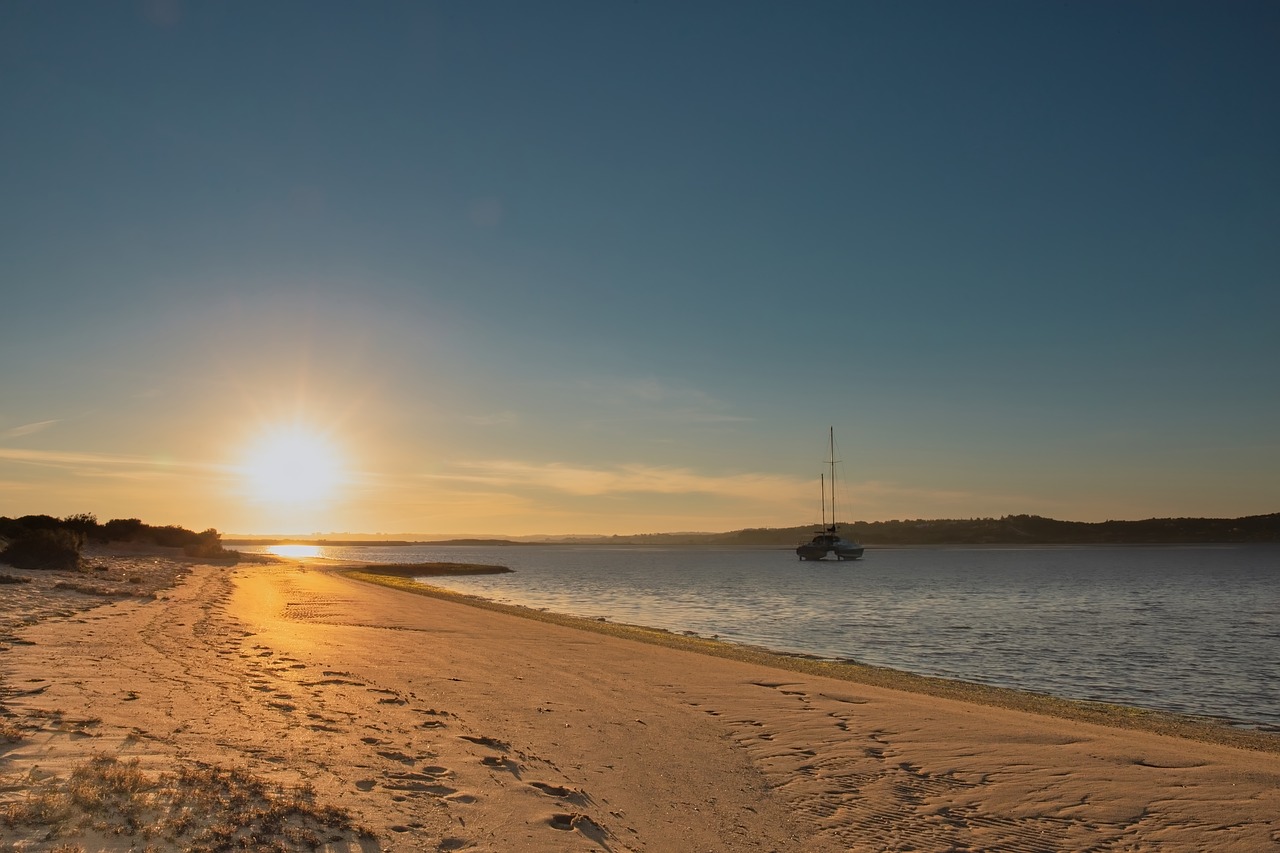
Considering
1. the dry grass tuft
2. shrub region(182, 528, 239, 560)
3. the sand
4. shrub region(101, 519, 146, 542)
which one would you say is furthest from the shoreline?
shrub region(182, 528, 239, 560)

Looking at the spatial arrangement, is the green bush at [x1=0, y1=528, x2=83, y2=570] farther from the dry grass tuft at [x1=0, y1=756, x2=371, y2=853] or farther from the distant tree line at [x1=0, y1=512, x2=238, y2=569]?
the dry grass tuft at [x1=0, y1=756, x2=371, y2=853]

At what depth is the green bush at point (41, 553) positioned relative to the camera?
35.0 m

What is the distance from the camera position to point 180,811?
6352mm

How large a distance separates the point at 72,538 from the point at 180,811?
43657 millimetres

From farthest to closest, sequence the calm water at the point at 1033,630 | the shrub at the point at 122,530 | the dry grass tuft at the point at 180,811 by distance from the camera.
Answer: the shrub at the point at 122,530 < the calm water at the point at 1033,630 < the dry grass tuft at the point at 180,811

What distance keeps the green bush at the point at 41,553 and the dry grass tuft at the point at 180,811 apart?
34954mm

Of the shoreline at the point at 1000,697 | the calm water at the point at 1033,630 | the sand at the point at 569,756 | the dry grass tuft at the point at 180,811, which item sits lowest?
the calm water at the point at 1033,630

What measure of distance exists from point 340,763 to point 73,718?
120 inches

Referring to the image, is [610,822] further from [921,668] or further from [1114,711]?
[921,668]

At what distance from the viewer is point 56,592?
80.1 ft

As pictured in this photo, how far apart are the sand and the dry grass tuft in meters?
0.04

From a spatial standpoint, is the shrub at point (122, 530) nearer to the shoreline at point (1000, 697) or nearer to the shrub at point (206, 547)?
the shrub at point (206, 547)

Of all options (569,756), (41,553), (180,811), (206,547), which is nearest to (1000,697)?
(569,756)

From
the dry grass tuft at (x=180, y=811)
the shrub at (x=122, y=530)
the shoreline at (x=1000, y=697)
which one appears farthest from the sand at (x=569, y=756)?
the shrub at (x=122, y=530)
